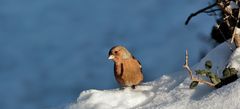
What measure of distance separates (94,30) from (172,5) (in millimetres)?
1465

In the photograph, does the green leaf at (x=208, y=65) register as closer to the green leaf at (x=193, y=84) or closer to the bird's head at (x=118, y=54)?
the green leaf at (x=193, y=84)

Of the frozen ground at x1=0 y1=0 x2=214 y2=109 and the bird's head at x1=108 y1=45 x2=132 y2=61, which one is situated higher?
the frozen ground at x1=0 y1=0 x2=214 y2=109

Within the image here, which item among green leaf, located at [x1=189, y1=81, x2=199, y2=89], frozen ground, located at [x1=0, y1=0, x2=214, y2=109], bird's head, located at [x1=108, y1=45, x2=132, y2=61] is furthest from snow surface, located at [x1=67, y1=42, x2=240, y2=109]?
frozen ground, located at [x1=0, y1=0, x2=214, y2=109]

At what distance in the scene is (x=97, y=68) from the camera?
978cm

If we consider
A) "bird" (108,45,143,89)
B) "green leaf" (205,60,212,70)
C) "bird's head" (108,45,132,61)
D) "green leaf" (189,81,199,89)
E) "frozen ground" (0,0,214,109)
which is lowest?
"green leaf" (189,81,199,89)

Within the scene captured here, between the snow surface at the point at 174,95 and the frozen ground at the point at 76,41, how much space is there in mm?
4490

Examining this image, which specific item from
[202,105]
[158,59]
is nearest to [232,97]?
[202,105]

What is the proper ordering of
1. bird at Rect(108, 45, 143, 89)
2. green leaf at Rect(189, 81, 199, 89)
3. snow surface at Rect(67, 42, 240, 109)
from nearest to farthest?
snow surface at Rect(67, 42, 240, 109) < green leaf at Rect(189, 81, 199, 89) < bird at Rect(108, 45, 143, 89)

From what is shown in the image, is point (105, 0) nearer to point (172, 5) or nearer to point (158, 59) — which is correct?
point (172, 5)

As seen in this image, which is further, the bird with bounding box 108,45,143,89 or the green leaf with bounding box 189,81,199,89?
the bird with bounding box 108,45,143,89

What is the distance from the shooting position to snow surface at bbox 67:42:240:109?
123 inches

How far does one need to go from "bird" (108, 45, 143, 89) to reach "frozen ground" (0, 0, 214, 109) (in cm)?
419

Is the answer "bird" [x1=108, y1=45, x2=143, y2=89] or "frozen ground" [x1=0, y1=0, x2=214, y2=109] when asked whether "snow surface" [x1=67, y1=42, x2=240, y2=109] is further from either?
"frozen ground" [x1=0, y1=0, x2=214, y2=109]

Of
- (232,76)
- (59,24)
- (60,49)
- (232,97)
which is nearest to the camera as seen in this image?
(232,97)
